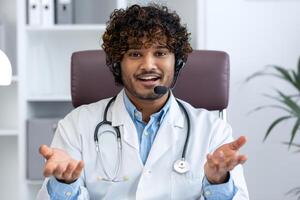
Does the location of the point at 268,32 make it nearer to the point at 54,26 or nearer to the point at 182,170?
the point at 54,26

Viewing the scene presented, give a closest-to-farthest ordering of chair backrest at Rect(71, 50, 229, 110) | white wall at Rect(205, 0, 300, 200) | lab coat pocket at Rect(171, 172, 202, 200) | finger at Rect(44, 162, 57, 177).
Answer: finger at Rect(44, 162, 57, 177)
lab coat pocket at Rect(171, 172, 202, 200)
chair backrest at Rect(71, 50, 229, 110)
white wall at Rect(205, 0, 300, 200)

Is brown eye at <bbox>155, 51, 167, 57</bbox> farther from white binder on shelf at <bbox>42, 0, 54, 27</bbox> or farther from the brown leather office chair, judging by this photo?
white binder on shelf at <bbox>42, 0, 54, 27</bbox>

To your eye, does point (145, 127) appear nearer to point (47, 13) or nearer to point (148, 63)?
point (148, 63)

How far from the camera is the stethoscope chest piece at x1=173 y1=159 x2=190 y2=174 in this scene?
153 cm

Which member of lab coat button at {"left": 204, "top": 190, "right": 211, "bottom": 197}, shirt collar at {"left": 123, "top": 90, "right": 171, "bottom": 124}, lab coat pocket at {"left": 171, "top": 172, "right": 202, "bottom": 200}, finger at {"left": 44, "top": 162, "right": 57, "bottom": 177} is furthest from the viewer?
shirt collar at {"left": 123, "top": 90, "right": 171, "bottom": 124}

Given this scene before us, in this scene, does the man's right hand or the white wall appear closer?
the man's right hand

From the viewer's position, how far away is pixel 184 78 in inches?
71.1

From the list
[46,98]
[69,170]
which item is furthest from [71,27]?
[69,170]

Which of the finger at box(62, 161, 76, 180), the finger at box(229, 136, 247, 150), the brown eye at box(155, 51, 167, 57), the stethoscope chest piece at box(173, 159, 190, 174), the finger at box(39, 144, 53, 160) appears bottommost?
the stethoscope chest piece at box(173, 159, 190, 174)

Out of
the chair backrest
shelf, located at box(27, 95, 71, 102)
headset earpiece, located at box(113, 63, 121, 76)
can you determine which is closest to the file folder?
shelf, located at box(27, 95, 71, 102)

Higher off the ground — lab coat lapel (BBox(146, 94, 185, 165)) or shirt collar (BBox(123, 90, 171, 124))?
shirt collar (BBox(123, 90, 171, 124))

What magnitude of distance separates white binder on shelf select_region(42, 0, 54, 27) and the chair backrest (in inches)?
40.1

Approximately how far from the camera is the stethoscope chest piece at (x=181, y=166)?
153 cm

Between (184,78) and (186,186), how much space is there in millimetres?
417
